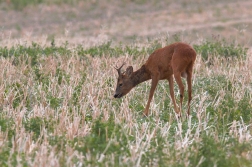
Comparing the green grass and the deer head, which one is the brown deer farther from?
the green grass

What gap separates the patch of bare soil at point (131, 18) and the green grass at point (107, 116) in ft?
59.4

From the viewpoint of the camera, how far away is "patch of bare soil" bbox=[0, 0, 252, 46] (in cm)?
3441

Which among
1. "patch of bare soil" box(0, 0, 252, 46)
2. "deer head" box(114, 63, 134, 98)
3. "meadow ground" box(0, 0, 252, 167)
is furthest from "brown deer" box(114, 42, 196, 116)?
"patch of bare soil" box(0, 0, 252, 46)

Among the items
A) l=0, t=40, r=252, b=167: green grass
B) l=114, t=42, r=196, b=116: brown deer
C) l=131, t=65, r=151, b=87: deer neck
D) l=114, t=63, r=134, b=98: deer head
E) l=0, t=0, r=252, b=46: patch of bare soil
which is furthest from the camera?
l=0, t=0, r=252, b=46: patch of bare soil

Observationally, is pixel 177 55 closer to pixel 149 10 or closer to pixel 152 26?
pixel 152 26

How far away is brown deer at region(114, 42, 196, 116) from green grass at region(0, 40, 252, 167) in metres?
0.22

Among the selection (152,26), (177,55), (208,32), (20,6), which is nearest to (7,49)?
(177,55)

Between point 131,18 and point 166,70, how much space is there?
29578mm

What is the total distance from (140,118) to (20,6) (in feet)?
107

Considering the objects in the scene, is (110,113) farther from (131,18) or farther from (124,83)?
(131,18)

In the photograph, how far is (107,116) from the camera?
9273 millimetres

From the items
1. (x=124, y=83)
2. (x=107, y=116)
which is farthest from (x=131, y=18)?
(x=107, y=116)

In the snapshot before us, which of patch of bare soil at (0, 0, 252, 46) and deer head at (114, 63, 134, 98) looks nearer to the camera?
deer head at (114, 63, 134, 98)

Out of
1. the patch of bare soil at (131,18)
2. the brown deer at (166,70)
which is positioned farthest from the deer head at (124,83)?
the patch of bare soil at (131,18)
